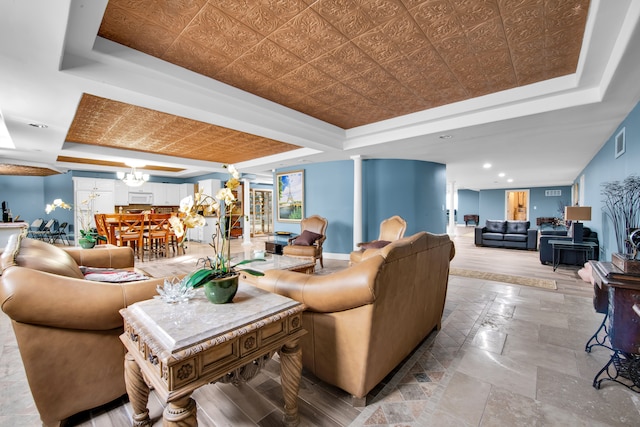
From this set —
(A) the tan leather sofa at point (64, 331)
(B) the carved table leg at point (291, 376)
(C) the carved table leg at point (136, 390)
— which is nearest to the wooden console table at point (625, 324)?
(B) the carved table leg at point (291, 376)

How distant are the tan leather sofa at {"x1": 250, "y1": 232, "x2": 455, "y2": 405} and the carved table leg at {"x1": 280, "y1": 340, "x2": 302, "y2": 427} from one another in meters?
0.29

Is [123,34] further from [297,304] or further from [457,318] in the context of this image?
[457,318]

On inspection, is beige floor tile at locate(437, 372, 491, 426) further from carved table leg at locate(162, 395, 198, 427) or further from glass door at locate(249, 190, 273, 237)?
glass door at locate(249, 190, 273, 237)

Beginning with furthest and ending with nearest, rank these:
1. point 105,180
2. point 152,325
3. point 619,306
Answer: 1. point 105,180
2. point 619,306
3. point 152,325

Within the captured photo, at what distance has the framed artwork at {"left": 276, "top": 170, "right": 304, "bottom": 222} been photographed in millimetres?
7176

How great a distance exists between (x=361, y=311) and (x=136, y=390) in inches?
48.3

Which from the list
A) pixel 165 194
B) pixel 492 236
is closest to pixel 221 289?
pixel 492 236

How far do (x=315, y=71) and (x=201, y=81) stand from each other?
4.03 ft

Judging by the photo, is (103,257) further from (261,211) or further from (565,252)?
(261,211)

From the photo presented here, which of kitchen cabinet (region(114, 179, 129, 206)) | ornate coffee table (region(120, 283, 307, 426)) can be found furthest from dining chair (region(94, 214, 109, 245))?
ornate coffee table (region(120, 283, 307, 426))

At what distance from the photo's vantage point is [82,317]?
4.39 feet

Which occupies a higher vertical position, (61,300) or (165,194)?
(165,194)

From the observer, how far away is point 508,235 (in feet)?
25.1

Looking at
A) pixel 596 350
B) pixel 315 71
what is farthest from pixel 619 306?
pixel 315 71
